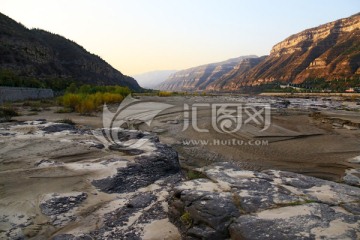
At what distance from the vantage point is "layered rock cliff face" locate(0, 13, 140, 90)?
118 feet

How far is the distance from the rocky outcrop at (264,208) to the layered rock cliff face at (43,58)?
33901 mm

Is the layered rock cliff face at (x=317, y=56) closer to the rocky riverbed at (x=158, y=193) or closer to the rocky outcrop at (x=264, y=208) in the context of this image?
the rocky riverbed at (x=158, y=193)

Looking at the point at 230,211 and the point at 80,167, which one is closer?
the point at 230,211

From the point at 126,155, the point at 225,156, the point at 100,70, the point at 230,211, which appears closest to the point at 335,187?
the point at 230,211

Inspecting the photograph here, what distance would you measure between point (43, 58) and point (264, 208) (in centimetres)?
4632

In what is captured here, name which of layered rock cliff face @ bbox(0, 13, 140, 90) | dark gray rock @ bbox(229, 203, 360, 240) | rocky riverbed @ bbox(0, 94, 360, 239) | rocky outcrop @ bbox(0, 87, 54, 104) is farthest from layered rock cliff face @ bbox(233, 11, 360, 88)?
dark gray rock @ bbox(229, 203, 360, 240)

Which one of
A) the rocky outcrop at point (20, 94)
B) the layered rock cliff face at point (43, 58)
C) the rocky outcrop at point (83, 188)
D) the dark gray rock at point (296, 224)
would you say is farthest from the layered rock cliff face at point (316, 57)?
the dark gray rock at point (296, 224)

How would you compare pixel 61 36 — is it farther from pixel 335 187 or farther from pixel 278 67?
pixel 278 67

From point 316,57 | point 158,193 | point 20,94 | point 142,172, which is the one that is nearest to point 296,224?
point 158,193

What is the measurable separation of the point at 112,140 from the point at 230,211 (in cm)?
514

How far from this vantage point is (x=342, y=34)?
375ft

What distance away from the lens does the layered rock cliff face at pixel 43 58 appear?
35.9 m

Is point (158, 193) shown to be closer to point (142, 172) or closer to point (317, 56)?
point (142, 172)

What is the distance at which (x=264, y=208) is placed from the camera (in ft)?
11.8
